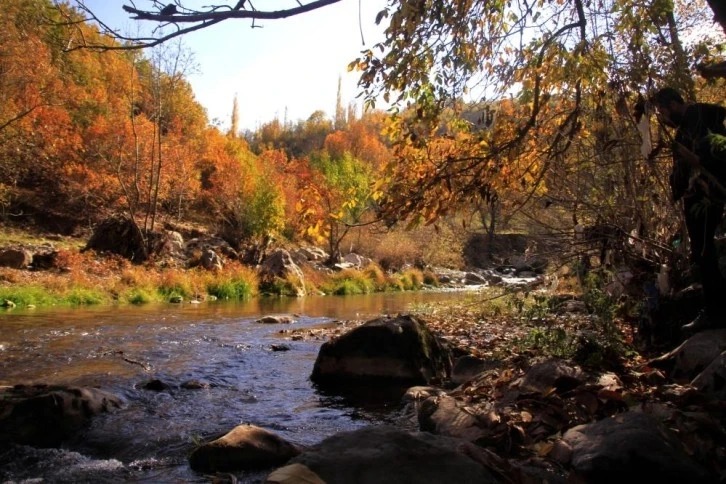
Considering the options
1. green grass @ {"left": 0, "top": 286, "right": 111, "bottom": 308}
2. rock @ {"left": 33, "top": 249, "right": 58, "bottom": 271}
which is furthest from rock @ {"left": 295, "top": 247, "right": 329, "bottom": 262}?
green grass @ {"left": 0, "top": 286, "right": 111, "bottom": 308}

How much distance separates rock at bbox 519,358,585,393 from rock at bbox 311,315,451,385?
8.69 ft

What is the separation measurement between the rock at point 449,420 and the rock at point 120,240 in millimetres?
26615

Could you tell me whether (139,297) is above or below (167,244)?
below

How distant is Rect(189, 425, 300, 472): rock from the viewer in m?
4.59

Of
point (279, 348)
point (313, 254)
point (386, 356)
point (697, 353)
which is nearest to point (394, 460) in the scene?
point (697, 353)

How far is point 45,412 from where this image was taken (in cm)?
565

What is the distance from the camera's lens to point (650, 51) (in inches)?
274

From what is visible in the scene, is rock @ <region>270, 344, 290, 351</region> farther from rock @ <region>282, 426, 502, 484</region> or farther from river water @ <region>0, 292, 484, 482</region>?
rock @ <region>282, 426, 502, 484</region>

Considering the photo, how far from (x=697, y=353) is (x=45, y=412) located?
6.53m

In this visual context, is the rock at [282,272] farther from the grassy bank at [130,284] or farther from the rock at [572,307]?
the rock at [572,307]

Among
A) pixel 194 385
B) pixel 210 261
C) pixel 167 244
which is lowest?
pixel 194 385

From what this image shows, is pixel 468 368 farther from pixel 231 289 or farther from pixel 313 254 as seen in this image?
pixel 313 254

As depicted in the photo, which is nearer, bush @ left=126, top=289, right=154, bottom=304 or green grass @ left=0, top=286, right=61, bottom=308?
green grass @ left=0, top=286, right=61, bottom=308

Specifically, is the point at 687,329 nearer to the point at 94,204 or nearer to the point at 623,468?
the point at 623,468
